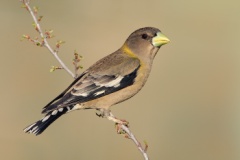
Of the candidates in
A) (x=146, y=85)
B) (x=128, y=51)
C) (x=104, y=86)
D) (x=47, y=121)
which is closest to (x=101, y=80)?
(x=104, y=86)

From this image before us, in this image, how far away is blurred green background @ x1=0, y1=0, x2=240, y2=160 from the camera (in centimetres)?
2003

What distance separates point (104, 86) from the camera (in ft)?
32.5

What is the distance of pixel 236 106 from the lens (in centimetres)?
2494

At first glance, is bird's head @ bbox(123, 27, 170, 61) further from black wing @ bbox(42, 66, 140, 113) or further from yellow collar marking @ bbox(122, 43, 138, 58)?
black wing @ bbox(42, 66, 140, 113)

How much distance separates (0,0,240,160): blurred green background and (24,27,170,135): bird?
888 cm

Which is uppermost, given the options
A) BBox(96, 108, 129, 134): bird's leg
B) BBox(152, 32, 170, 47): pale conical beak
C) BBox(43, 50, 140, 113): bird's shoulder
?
BBox(152, 32, 170, 47): pale conical beak

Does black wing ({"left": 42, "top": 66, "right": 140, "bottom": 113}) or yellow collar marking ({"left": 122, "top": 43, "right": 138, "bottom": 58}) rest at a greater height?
yellow collar marking ({"left": 122, "top": 43, "right": 138, "bottom": 58})

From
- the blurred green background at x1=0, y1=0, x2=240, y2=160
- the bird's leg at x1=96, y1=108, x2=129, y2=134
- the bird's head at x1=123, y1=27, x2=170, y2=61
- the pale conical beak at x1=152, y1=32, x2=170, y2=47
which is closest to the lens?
the bird's leg at x1=96, y1=108, x2=129, y2=134

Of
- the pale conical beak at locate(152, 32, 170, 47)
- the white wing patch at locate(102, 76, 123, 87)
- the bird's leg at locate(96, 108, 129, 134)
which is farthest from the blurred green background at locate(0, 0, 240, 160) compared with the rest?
the white wing patch at locate(102, 76, 123, 87)

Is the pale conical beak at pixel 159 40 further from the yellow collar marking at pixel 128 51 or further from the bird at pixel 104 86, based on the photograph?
the yellow collar marking at pixel 128 51

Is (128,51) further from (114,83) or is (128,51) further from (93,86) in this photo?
(93,86)

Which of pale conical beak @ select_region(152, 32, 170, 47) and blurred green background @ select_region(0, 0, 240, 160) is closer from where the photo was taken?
pale conical beak @ select_region(152, 32, 170, 47)

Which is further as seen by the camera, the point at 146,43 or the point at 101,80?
the point at 146,43

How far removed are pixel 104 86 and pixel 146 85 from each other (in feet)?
44.9
